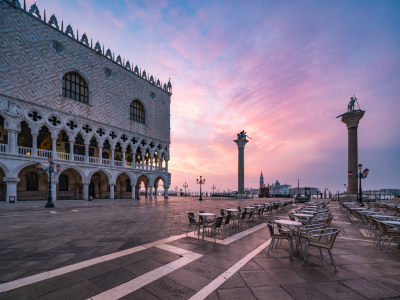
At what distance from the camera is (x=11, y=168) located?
1827 centimetres

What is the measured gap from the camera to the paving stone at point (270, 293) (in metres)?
2.93

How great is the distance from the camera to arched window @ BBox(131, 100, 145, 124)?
31.8m

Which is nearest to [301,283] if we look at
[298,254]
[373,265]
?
[298,254]

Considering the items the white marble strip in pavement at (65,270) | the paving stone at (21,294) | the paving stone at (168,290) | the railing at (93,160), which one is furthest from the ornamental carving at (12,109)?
the paving stone at (168,290)

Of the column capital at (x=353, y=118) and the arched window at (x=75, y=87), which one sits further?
the arched window at (x=75, y=87)

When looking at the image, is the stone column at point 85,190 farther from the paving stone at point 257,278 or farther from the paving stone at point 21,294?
the paving stone at point 257,278

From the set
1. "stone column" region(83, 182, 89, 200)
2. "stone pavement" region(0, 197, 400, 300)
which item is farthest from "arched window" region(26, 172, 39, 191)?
"stone pavement" region(0, 197, 400, 300)

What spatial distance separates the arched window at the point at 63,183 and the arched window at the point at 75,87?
10.4 metres

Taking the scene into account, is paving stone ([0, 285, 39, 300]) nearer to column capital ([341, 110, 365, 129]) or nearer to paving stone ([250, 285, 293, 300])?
paving stone ([250, 285, 293, 300])

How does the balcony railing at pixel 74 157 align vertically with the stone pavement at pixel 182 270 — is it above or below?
above

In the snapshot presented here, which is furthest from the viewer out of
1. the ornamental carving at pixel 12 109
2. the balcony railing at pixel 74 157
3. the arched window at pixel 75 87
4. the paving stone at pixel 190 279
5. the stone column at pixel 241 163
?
the stone column at pixel 241 163

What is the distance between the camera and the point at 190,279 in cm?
343

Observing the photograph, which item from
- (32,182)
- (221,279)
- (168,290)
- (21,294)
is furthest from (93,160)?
(221,279)

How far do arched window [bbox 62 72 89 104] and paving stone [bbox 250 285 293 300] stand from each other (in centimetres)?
2851
